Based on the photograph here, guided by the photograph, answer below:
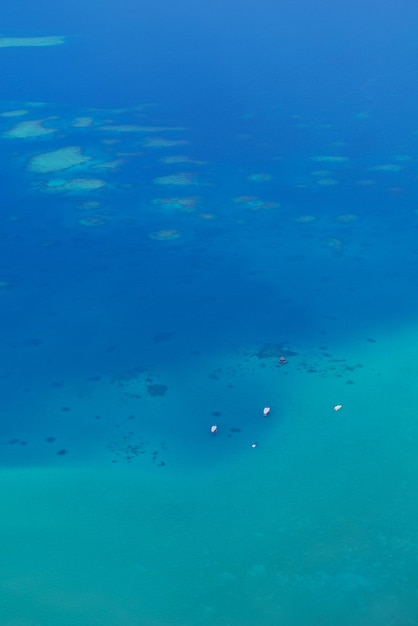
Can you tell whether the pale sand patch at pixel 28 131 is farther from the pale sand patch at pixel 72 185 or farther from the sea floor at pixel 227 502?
the sea floor at pixel 227 502

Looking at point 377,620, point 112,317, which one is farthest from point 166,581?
point 112,317

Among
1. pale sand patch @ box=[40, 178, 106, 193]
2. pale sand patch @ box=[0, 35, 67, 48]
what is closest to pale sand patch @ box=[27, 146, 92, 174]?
pale sand patch @ box=[40, 178, 106, 193]

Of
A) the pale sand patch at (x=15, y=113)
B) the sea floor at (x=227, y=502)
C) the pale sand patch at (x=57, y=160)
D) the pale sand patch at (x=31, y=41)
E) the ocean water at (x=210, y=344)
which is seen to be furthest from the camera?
the pale sand patch at (x=31, y=41)

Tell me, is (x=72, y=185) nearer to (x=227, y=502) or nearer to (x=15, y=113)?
(x=15, y=113)

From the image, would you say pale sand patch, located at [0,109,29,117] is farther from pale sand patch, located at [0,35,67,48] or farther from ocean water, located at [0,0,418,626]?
pale sand patch, located at [0,35,67,48]

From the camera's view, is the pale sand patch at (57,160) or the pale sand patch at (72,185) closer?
the pale sand patch at (72,185)

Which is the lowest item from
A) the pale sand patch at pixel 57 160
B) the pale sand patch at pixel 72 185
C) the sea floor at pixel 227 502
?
the sea floor at pixel 227 502

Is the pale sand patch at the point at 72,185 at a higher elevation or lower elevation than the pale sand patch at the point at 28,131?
lower

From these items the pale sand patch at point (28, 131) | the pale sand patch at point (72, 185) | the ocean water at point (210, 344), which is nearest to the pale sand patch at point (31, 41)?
the ocean water at point (210, 344)
